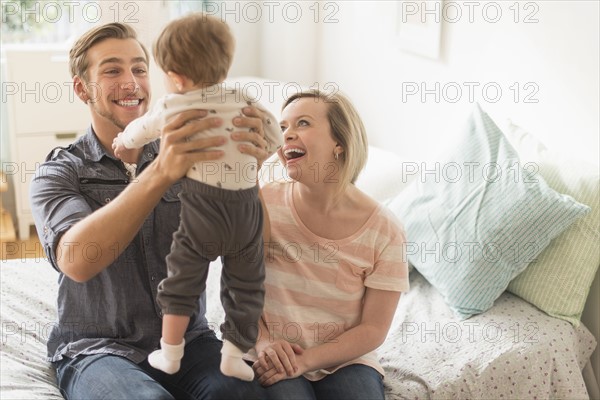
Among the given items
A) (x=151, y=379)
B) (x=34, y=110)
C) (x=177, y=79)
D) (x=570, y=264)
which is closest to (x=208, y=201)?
(x=177, y=79)

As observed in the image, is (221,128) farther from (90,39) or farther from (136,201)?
(90,39)

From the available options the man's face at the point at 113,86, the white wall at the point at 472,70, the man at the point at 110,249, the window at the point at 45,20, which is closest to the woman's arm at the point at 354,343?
the man at the point at 110,249

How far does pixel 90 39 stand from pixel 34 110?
2087 millimetres

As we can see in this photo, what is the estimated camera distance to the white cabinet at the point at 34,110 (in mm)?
3730

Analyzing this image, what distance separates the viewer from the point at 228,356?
153 centimetres

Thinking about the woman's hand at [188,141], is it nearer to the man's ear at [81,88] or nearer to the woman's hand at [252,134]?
the woman's hand at [252,134]

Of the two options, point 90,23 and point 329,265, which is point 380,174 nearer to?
point 329,265

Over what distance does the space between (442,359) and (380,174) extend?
89 cm

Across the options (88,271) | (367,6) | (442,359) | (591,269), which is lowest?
(442,359)

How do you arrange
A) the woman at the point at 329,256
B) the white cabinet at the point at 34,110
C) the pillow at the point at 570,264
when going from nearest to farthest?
1. the woman at the point at 329,256
2. the pillow at the point at 570,264
3. the white cabinet at the point at 34,110

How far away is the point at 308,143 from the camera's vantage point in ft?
6.06

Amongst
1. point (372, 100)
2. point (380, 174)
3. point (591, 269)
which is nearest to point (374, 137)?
point (372, 100)

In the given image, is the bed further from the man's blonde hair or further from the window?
the window

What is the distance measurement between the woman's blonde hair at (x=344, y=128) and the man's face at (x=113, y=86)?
16.1 inches
